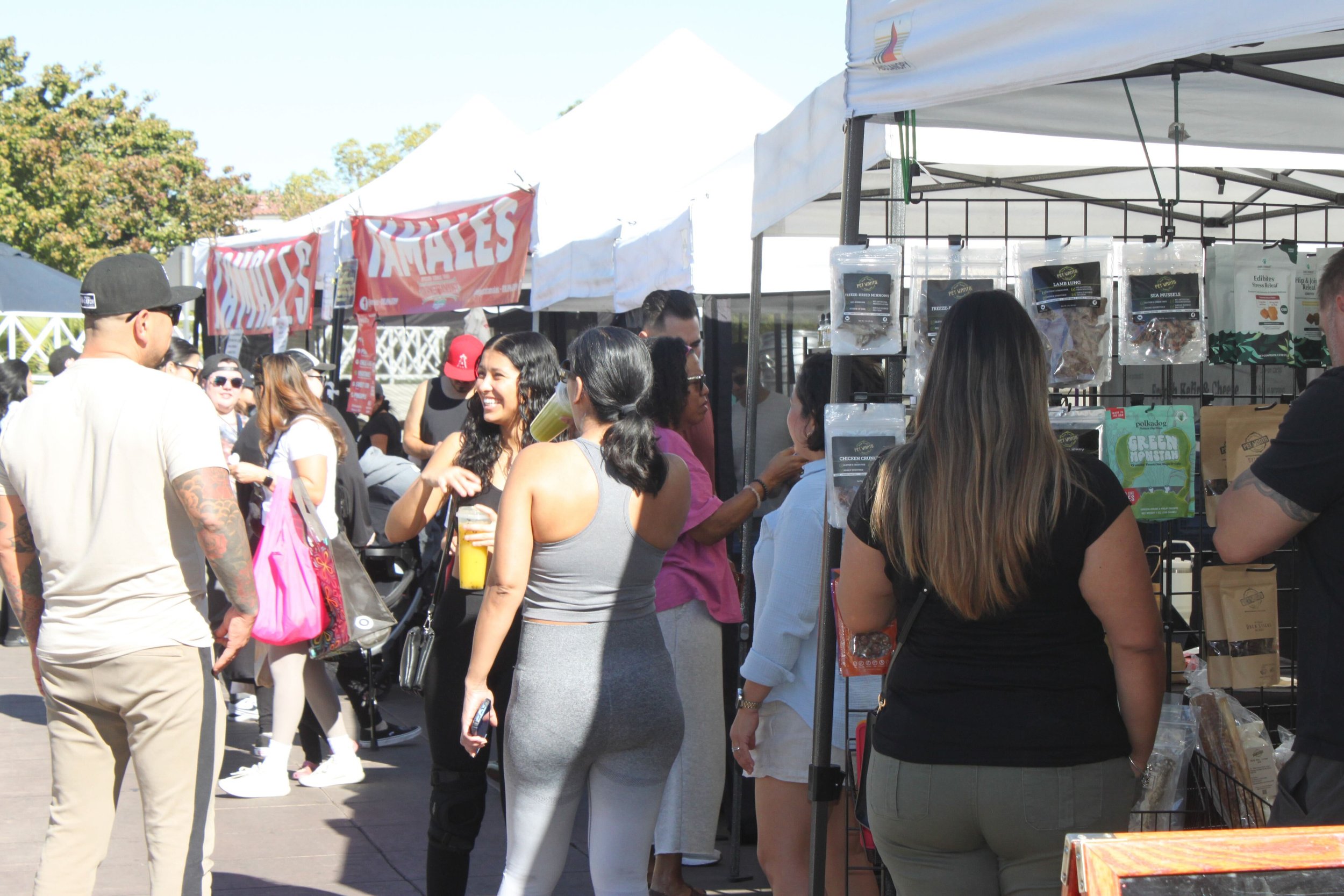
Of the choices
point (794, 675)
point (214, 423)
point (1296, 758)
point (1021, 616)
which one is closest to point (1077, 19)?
point (1021, 616)

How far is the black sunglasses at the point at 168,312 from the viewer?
10.1 feet

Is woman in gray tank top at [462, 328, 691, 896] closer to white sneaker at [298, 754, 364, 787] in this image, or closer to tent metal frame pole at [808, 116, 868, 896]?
tent metal frame pole at [808, 116, 868, 896]

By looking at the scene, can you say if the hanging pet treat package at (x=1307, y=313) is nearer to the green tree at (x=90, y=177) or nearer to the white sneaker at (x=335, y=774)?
the white sneaker at (x=335, y=774)

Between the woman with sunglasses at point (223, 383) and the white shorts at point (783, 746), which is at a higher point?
the woman with sunglasses at point (223, 383)

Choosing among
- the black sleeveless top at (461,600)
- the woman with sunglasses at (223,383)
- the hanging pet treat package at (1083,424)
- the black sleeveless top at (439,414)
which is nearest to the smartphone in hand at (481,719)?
the black sleeveless top at (461,600)

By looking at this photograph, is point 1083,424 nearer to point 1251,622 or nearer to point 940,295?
point 940,295

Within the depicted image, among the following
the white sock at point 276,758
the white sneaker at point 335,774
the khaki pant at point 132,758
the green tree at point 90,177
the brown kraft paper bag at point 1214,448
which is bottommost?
the white sneaker at point 335,774

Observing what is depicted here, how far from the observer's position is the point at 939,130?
4.55 meters

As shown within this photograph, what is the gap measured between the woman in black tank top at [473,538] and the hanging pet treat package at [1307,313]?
196 centimetres

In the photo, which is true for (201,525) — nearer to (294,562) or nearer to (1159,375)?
(294,562)

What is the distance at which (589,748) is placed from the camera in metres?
2.79

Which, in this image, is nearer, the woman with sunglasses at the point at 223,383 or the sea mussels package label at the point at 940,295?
the sea mussels package label at the point at 940,295

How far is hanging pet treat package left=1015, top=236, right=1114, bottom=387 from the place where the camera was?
98.8 inches

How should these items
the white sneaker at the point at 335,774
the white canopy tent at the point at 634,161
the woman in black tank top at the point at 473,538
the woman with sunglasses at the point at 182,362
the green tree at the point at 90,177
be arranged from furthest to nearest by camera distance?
the green tree at the point at 90,177
the woman with sunglasses at the point at 182,362
the white canopy tent at the point at 634,161
the white sneaker at the point at 335,774
the woman in black tank top at the point at 473,538
